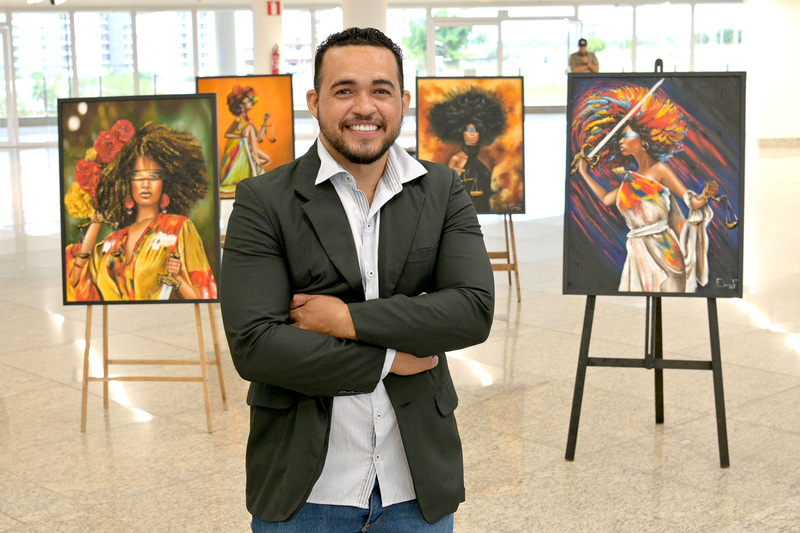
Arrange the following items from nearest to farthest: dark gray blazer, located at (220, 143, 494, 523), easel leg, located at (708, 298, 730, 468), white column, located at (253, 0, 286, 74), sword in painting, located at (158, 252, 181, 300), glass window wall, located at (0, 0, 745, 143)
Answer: dark gray blazer, located at (220, 143, 494, 523), easel leg, located at (708, 298, 730, 468), sword in painting, located at (158, 252, 181, 300), white column, located at (253, 0, 286, 74), glass window wall, located at (0, 0, 745, 143)

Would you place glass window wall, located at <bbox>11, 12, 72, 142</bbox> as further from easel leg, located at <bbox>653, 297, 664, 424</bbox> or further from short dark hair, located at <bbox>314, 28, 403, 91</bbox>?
short dark hair, located at <bbox>314, 28, 403, 91</bbox>

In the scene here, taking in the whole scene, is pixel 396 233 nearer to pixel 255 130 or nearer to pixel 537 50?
pixel 255 130

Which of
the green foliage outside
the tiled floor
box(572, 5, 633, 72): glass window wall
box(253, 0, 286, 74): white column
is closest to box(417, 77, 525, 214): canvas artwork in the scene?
the tiled floor

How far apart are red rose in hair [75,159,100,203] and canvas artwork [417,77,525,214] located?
10.1ft

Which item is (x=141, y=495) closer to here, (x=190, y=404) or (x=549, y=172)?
(x=190, y=404)

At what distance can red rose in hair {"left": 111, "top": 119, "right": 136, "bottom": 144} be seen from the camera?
16.0 feet

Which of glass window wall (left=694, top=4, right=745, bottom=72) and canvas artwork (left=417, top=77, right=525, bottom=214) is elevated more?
glass window wall (left=694, top=4, right=745, bottom=72)

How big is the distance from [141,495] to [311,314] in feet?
7.17

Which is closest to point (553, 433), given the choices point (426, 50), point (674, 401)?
point (674, 401)

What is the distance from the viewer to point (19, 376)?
5.66m

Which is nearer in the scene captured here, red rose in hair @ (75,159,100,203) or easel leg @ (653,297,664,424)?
easel leg @ (653,297,664,424)

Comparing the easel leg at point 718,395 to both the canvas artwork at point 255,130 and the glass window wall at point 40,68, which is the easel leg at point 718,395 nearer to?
the canvas artwork at point 255,130

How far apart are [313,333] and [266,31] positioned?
1630 cm

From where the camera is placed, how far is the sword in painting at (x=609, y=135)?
428 centimetres
